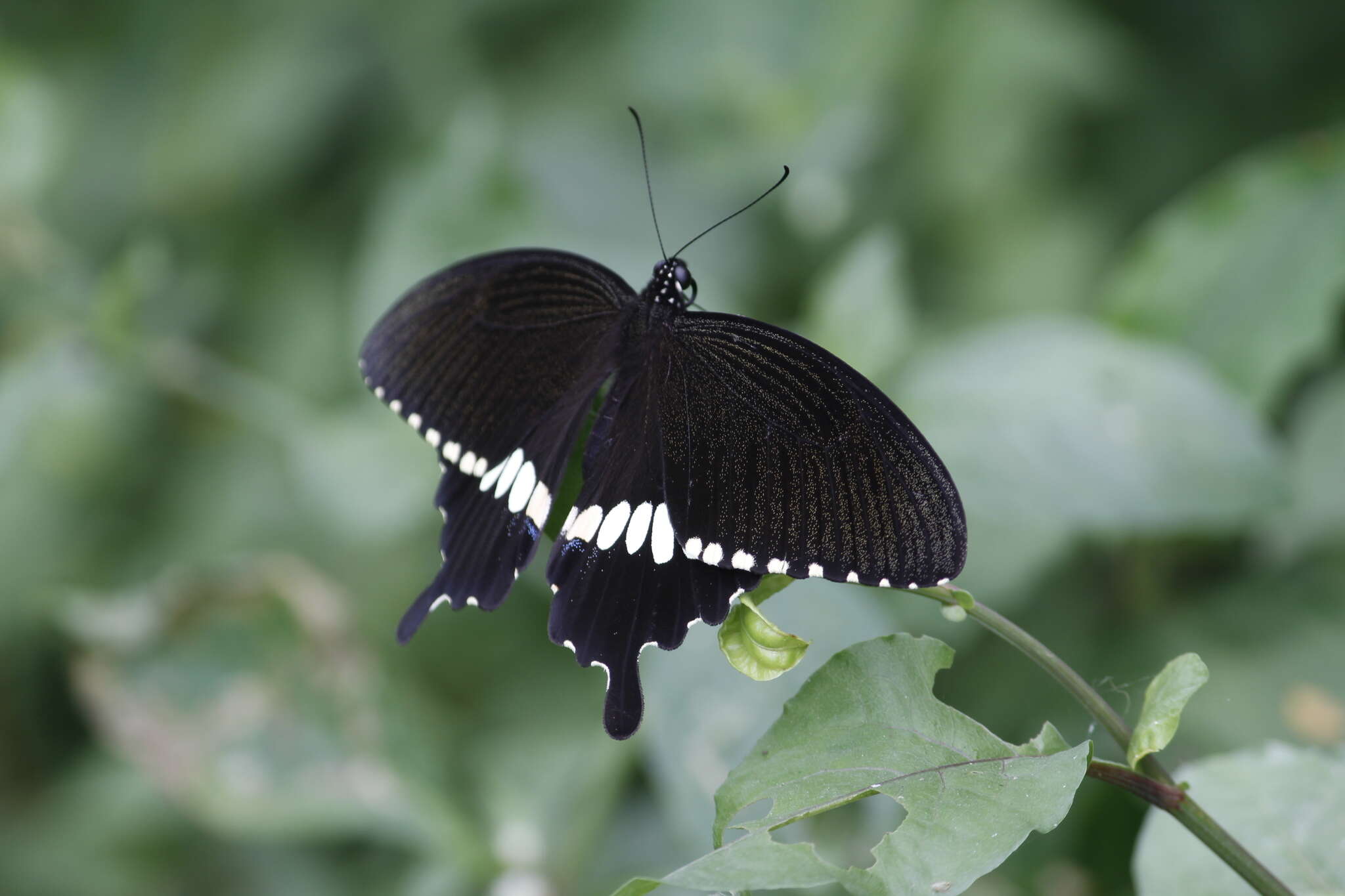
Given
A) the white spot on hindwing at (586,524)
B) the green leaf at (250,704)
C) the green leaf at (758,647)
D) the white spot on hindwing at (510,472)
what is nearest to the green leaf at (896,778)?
the green leaf at (758,647)

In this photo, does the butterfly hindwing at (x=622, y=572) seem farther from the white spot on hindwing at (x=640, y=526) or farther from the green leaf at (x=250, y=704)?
the green leaf at (x=250, y=704)

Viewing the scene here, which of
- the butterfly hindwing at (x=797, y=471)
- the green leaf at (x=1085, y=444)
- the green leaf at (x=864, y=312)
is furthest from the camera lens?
the green leaf at (x=864, y=312)

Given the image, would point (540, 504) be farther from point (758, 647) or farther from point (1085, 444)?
point (1085, 444)

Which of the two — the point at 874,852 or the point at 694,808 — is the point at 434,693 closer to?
the point at 694,808

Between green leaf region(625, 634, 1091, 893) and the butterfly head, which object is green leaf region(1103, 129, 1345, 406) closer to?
the butterfly head

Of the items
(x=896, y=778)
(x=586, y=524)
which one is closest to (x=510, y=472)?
(x=586, y=524)

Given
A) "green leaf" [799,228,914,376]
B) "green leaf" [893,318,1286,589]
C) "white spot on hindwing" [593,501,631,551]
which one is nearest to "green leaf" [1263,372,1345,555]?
"green leaf" [893,318,1286,589]
